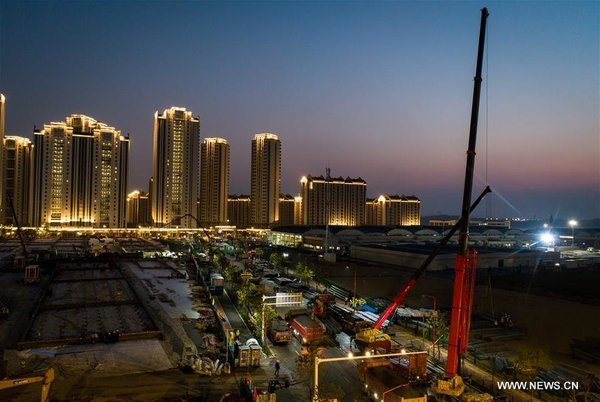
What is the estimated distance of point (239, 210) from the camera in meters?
122

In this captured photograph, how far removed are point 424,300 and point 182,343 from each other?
14.7m

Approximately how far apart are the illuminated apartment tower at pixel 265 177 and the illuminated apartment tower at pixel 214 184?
10893 mm

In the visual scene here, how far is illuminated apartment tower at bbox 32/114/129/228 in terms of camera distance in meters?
80.8

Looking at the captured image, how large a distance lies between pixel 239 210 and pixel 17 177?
174ft

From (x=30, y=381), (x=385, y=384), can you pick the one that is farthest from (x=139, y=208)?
(x=385, y=384)

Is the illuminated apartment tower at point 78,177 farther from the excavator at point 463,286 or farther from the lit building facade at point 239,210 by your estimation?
the excavator at point 463,286

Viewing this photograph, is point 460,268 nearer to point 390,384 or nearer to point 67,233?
point 390,384

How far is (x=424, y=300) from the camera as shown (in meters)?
Result: 24.8

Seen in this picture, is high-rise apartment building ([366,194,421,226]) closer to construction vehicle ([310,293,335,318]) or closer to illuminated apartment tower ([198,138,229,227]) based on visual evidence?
illuminated apartment tower ([198,138,229,227])

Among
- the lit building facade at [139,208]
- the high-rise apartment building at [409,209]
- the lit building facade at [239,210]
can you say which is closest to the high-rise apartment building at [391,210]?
the high-rise apartment building at [409,209]

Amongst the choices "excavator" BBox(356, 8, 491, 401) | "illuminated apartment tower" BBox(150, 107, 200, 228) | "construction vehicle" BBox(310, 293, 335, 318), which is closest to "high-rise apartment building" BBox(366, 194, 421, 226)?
"illuminated apartment tower" BBox(150, 107, 200, 228)

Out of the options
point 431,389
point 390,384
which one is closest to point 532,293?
point 431,389

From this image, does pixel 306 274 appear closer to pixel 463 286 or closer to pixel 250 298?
pixel 250 298

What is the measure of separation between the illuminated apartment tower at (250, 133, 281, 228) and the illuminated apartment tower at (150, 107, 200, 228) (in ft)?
49.5
